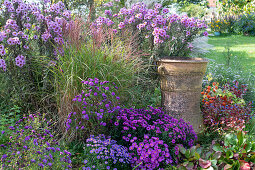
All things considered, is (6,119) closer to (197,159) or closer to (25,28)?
(25,28)

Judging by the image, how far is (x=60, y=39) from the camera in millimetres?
3230

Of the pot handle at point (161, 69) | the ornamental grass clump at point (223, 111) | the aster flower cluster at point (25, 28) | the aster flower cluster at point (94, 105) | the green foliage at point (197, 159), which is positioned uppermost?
the aster flower cluster at point (25, 28)

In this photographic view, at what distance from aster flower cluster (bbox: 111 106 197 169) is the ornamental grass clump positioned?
26.1 inches

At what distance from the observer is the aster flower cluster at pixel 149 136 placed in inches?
94.4

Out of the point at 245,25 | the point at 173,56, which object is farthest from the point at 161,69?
the point at 245,25

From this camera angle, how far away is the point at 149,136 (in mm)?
2639

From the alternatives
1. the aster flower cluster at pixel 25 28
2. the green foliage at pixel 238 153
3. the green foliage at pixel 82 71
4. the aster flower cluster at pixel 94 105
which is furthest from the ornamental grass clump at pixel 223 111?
the aster flower cluster at pixel 25 28

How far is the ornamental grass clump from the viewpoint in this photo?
327 cm

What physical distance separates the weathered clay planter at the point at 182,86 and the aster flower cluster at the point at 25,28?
136 cm

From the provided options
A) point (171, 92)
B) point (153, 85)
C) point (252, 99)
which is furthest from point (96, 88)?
point (252, 99)

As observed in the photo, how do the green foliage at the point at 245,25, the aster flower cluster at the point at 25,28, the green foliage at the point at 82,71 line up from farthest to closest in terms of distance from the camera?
1. the green foliage at the point at 245,25
2. the aster flower cluster at the point at 25,28
3. the green foliage at the point at 82,71

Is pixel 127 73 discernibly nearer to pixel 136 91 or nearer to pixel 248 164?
pixel 136 91

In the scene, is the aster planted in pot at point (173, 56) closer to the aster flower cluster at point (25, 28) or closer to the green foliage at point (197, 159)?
the aster flower cluster at point (25, 28)

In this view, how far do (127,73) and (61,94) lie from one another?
0.81 meters
